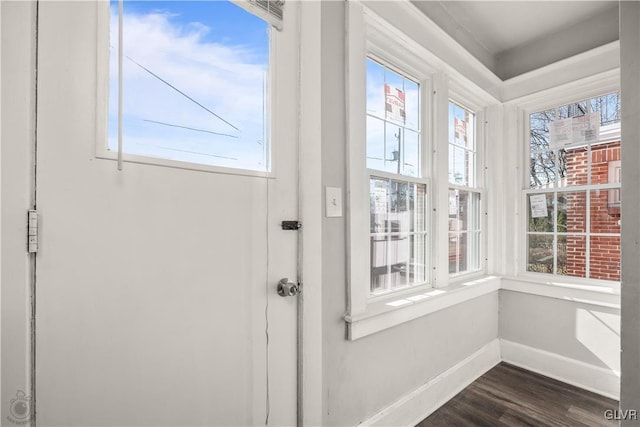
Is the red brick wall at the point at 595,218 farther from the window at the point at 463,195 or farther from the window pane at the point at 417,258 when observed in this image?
the window pane at the point at 417,258

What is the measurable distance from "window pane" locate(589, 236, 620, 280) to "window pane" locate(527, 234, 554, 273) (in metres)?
0.27

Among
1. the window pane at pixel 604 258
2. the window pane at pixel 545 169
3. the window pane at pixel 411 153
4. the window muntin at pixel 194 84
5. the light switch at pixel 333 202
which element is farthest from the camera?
the window pane at pixel 545 169

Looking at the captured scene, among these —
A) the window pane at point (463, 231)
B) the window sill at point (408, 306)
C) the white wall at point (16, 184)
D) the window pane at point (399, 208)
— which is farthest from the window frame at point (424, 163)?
the white wall at point (16, 184)

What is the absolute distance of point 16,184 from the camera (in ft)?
2.53

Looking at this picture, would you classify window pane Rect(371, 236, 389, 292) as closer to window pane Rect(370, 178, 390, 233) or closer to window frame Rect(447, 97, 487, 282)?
window pane Rect(370, 178, 390, 233)

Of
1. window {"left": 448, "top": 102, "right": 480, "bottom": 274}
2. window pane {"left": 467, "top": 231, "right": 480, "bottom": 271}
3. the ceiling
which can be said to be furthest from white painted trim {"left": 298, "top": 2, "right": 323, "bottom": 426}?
window pane {"left": 467, "top": 231, "right": 480, "bottom": 271}

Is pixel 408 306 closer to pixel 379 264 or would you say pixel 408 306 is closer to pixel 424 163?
pixel 379 264

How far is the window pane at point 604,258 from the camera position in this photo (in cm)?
229

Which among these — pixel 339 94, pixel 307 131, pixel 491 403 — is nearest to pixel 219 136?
pixel 307 131

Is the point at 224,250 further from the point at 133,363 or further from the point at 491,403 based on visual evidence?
the point at 491,403

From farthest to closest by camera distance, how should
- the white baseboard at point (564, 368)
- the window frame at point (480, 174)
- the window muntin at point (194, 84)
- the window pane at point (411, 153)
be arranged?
the window frame at point (480, 174) → the white baseboard at point (564, 368) → the window pane at point (411, 153) → the window muntin at point (194, 84)

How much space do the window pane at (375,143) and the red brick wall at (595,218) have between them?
1.84 m

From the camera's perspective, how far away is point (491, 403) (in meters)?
2.06

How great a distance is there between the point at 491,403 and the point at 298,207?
1.99 meters
